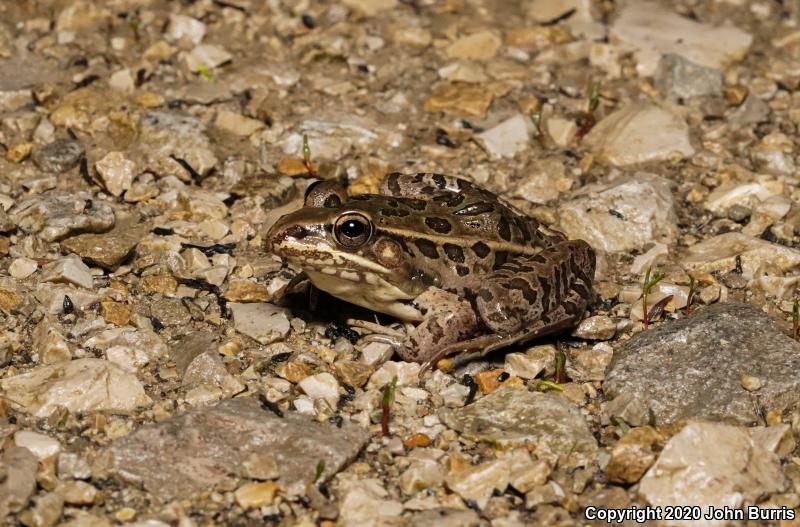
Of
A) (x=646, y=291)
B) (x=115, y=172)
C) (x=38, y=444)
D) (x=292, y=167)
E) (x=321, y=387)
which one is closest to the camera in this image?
(x=38, y=444)

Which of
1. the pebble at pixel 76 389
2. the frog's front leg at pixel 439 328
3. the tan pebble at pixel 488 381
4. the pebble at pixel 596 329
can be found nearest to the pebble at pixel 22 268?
the pebble at pixel 76 389

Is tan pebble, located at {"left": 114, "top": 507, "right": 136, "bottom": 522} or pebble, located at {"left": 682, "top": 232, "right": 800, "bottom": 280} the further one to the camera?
pebble, located at {"left": 682, "top": 232, "right": 800, "bottom": 280}

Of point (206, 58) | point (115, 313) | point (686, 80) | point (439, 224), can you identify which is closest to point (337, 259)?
point (439, 224)

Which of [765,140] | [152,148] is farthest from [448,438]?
[765,140]

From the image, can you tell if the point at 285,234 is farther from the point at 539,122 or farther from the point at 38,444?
the point at 539,122

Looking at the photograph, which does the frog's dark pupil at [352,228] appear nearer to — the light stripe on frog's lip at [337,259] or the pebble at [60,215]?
the light stripe on frog's lip at [337,259]

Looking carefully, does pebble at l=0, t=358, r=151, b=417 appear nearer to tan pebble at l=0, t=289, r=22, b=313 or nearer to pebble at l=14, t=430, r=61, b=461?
pebble at l=14, t=430, r=61, b=461

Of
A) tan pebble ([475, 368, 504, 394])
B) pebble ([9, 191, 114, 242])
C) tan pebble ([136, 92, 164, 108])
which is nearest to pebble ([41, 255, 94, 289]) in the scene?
pebble ([9, 191, 114, 242])
